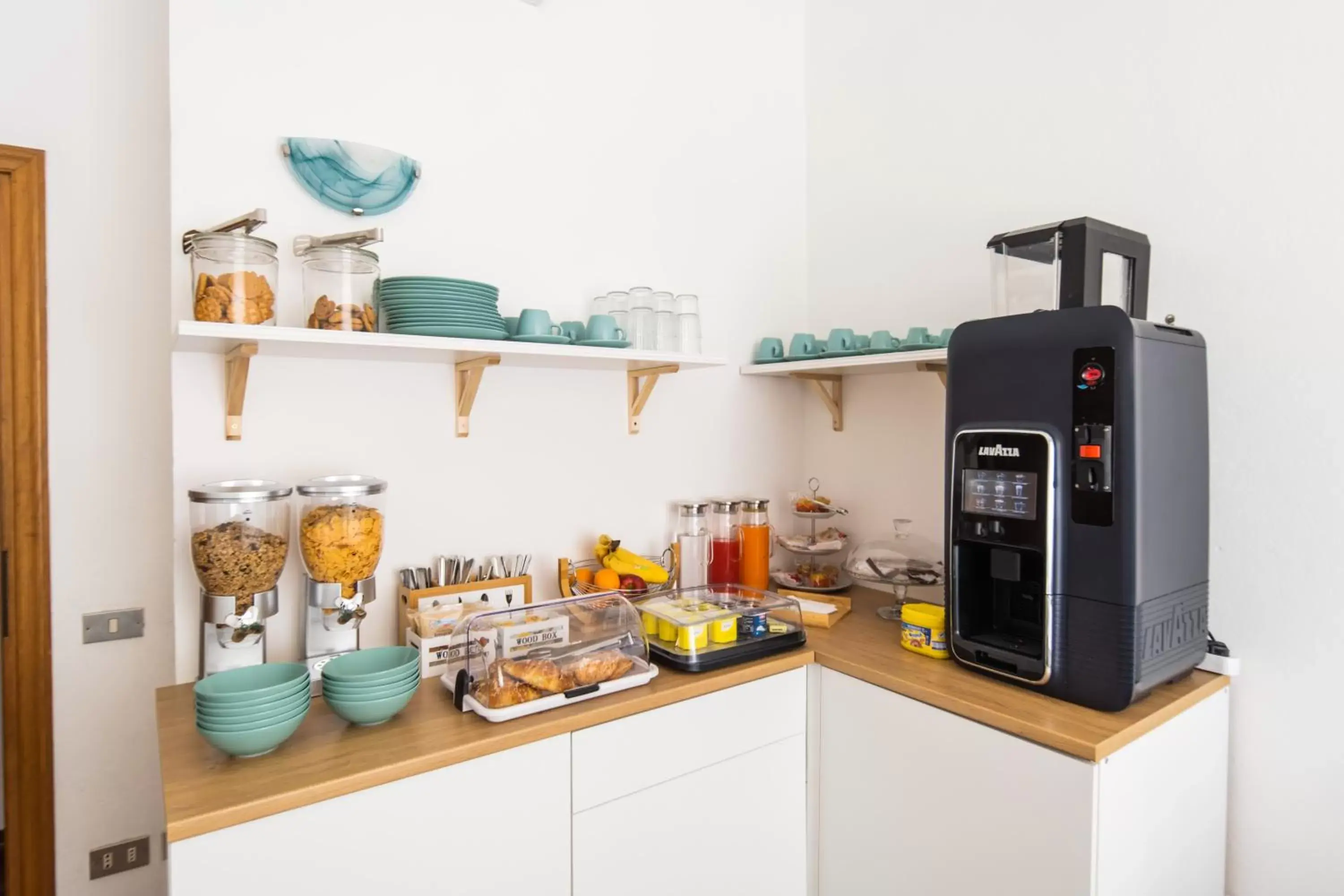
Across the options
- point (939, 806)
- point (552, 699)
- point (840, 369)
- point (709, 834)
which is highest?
point (840, 369)

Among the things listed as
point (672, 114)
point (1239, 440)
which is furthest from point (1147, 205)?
point (672, 114)

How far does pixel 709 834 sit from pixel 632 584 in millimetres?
632

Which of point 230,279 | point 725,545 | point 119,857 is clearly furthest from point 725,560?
point 119,857

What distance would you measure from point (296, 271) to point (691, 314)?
0.99 metres

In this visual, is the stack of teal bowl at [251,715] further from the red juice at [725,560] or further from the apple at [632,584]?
the red juice at [725,560]

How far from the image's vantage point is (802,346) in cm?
220

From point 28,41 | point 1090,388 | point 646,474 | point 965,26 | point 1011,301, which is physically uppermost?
point 965,26

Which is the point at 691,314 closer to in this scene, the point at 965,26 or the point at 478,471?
the point at 478,471

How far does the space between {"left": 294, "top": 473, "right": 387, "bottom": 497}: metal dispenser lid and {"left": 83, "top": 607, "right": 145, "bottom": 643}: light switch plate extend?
0.79m

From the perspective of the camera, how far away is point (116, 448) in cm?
191

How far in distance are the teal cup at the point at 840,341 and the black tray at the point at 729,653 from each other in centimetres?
80

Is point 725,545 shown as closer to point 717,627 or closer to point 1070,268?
point 717,627

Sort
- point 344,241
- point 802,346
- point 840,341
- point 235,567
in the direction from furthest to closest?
point 802,346 < point 840,341 < point 344,241 < point 235,567

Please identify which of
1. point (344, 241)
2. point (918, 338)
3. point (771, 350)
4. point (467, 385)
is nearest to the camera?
point (344, 241)
